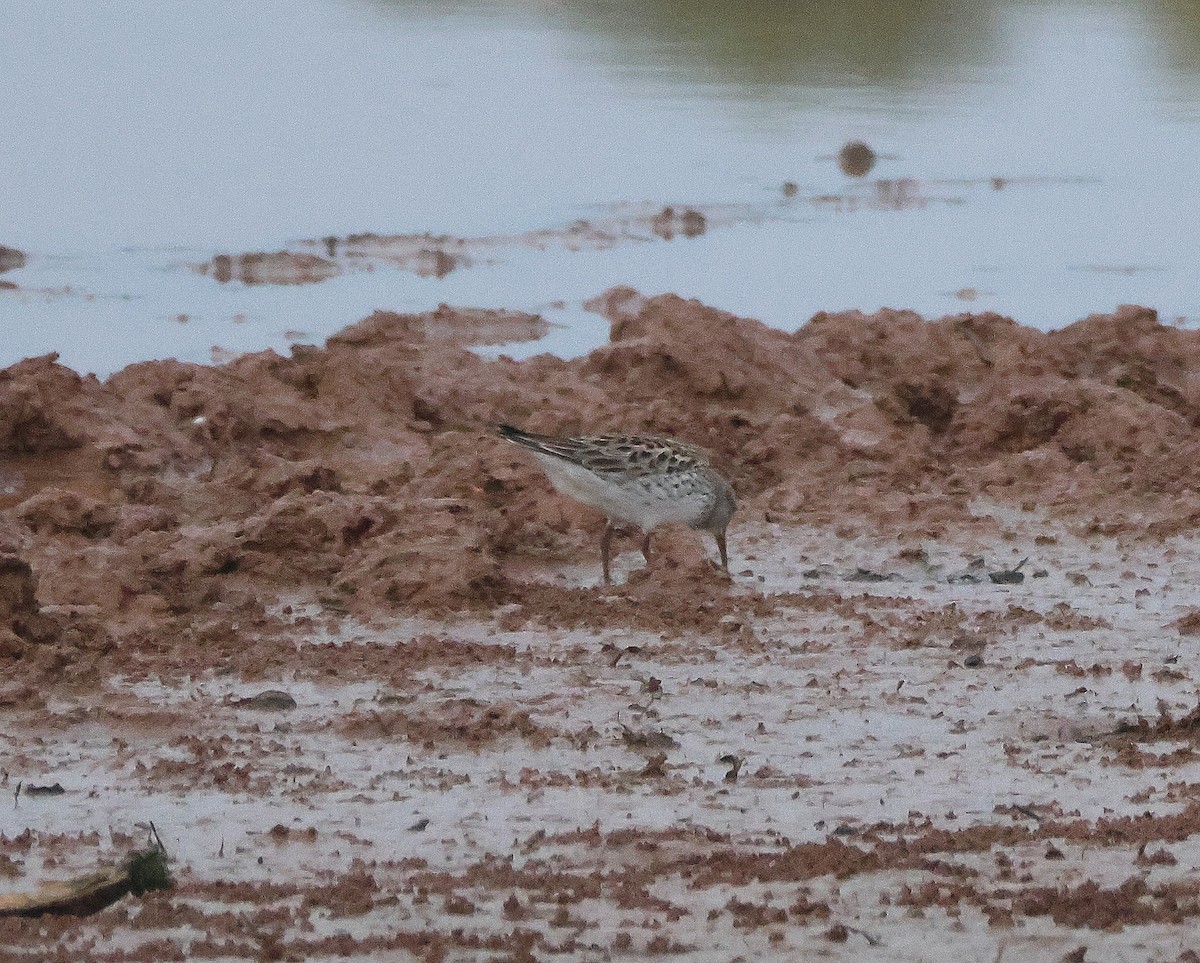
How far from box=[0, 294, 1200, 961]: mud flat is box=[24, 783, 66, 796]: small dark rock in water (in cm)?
6

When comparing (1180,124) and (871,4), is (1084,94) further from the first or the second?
(871,4)

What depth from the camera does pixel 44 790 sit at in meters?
6.24

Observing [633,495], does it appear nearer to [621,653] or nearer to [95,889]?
[621,653]

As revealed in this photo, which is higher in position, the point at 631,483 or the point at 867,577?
the point at 631,483

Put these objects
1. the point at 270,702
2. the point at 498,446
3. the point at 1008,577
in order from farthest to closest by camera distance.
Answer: the point at 498,446, the point at 1008,577, the point at 270,702

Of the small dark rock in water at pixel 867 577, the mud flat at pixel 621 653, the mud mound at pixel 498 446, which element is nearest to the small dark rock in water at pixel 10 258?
the mud flat at pixel 621 653

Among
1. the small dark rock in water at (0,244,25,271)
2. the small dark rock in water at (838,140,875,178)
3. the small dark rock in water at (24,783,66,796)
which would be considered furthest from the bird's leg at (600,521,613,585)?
Answer: the small dark rock in water at (838,140,875,178)

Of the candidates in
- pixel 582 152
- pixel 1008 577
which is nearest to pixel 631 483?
pixel 1008 577

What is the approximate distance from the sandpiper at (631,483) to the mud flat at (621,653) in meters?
0.23

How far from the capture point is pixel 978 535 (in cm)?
954

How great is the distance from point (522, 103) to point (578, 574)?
15535mm

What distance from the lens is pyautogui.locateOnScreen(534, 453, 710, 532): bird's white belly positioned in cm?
914

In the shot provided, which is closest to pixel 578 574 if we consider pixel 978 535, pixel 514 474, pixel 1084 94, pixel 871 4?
pixel 514 474

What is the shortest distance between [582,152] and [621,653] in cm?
1400
